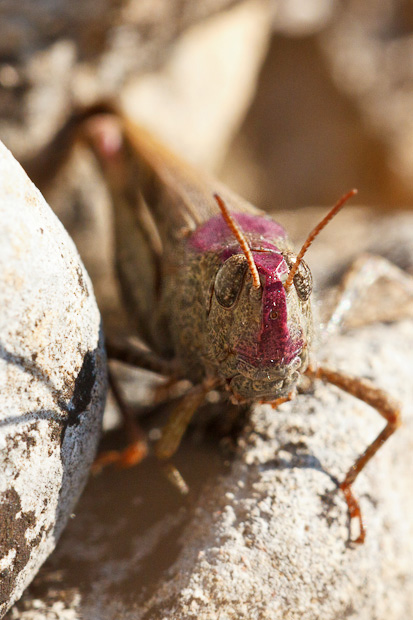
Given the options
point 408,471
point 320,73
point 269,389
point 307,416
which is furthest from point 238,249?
point 320,73

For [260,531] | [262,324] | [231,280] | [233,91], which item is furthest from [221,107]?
[260,531]

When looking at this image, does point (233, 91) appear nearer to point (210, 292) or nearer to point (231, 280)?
point (210, 292)

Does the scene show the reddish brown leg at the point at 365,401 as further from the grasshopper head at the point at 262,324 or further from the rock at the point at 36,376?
the rock at the point at 36,376

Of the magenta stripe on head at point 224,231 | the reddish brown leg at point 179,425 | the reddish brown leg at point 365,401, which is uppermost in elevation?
the magenta stripe on head at point 224,231

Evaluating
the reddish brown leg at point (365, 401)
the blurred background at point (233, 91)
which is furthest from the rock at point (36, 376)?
the blurred background at point (233, 91)

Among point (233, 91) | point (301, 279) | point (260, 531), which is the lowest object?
point (233, 91)

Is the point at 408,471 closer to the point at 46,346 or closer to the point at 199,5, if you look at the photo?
the point at 46,346
